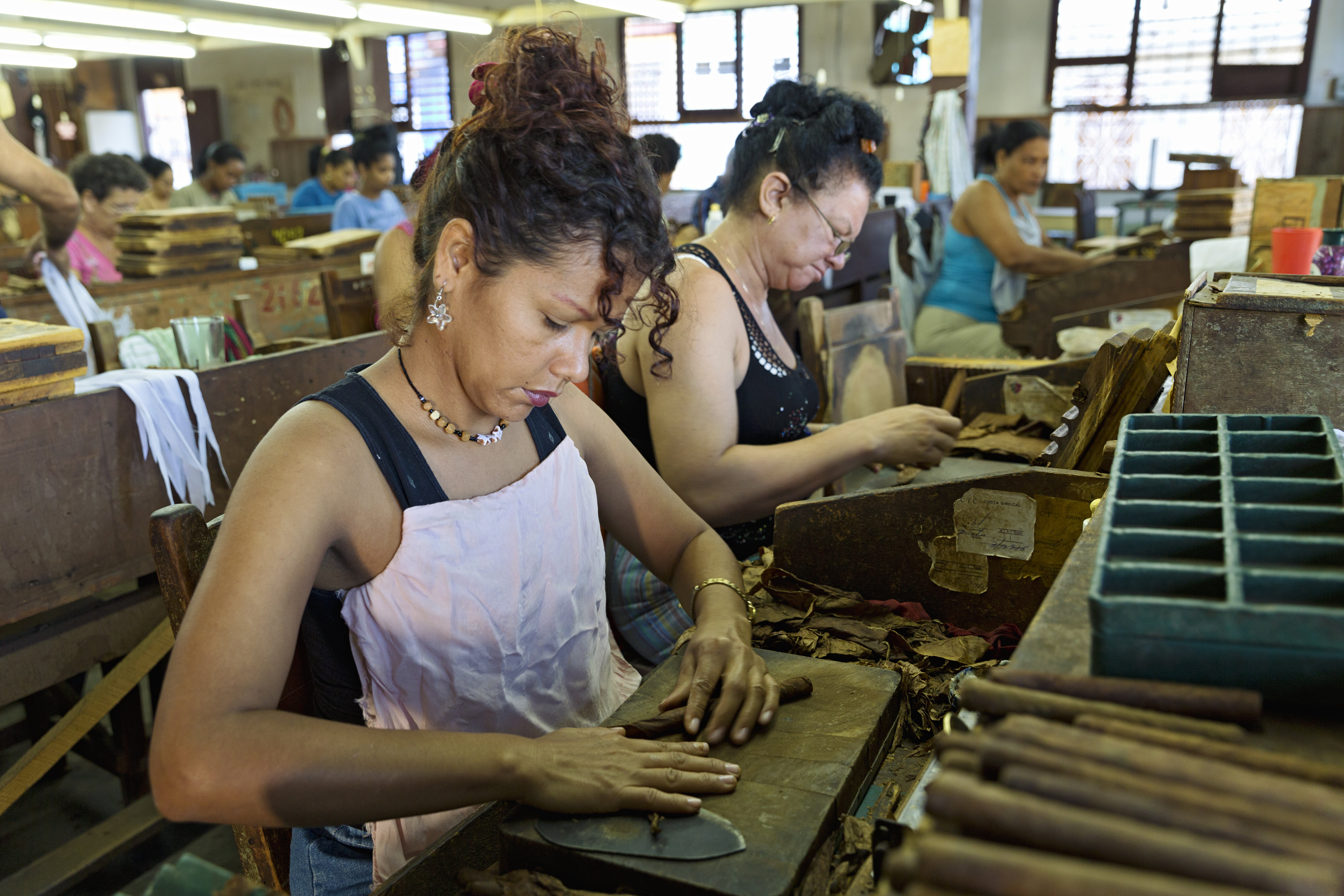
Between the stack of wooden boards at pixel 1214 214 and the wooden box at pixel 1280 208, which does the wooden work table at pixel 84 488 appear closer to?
the wooden box at pixel 1280 208

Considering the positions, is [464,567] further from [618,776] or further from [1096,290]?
[1096,290]

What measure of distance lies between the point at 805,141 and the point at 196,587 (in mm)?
1530

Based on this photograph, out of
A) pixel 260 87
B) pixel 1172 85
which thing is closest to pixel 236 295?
pixel 1172 85

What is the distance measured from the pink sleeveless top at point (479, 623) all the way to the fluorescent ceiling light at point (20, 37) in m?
11.2

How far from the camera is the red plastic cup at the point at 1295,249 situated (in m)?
2.26

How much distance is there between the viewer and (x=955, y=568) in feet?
4.72

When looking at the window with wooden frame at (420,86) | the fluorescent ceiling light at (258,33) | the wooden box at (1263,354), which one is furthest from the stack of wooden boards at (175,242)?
the window with wooden frame at (420,86)

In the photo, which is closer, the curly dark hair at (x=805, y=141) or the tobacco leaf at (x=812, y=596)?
the tobacco leaf at (x=812, y=596)

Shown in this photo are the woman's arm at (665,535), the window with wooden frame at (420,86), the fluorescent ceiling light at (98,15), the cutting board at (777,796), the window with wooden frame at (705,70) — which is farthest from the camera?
the window with wooden frame at (420,86)

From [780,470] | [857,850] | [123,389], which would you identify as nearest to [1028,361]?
[780,470]

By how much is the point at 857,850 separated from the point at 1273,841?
48 cm

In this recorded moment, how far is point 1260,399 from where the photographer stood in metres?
1.28

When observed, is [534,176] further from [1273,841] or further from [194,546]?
[1273,841]

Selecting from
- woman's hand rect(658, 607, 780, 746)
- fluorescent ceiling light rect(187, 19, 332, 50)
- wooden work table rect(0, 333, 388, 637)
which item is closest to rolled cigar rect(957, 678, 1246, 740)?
woman's hand rect(658, 607, 780, 746)
